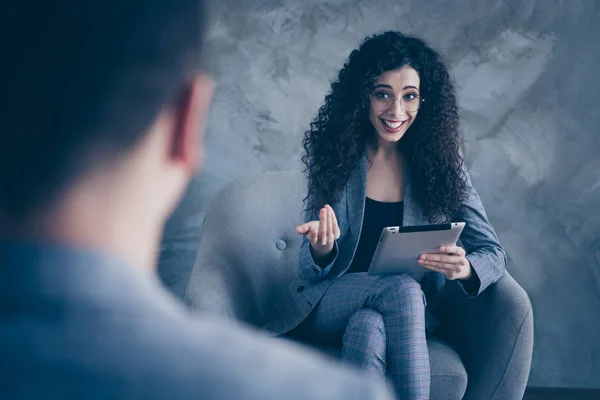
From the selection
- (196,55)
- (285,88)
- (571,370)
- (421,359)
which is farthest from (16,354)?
(571,370)

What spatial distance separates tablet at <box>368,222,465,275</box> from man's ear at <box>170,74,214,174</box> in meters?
1.26

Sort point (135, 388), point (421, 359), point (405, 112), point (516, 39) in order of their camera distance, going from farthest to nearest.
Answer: point (516, 39) → point (405, 112) → point (421, 359) → point (135, 388)

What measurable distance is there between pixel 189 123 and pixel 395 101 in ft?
5.28

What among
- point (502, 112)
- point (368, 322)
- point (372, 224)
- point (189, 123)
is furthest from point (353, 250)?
point (189, 123)

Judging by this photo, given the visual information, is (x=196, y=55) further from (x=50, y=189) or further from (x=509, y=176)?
(x=509, y=176)

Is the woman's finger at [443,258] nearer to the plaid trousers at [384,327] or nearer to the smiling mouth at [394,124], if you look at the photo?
the plaid trousers at [384,327]

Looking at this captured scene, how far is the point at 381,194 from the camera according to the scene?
2.04m

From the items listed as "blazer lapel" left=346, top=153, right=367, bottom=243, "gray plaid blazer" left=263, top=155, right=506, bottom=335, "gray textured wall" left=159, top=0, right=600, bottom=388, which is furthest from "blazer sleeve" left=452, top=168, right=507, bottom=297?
"gray textured wall" left=159, top=0, right=600, bottom=388

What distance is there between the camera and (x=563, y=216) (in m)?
2.59

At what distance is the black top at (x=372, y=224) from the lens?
197cm

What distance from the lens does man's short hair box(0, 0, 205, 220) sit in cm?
36

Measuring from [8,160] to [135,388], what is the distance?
5.6 inches

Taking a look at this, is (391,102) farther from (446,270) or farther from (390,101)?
(446,270)

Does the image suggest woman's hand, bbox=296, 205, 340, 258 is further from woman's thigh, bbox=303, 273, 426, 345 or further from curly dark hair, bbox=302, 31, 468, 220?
curly dark hair, bbox=302, 31, 468, 220
